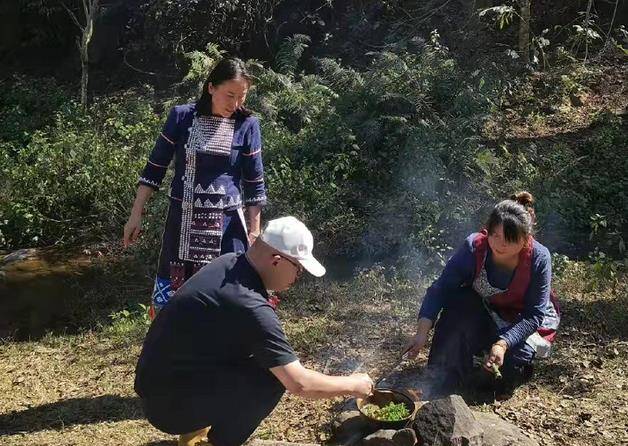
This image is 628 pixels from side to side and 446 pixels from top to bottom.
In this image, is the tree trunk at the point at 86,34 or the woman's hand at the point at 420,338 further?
the tree trunk at the point at 86,34

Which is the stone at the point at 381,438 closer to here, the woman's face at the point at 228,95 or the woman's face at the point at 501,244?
the woman's face at the point at 501,244

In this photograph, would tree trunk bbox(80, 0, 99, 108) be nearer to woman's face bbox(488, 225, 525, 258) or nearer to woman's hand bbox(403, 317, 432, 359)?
woman's hand bbox(403, 317, 432, 359)

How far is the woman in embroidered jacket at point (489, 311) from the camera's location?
4.00 m

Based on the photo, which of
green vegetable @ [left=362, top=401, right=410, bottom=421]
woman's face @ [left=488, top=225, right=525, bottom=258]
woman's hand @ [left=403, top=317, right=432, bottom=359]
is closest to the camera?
green vegetable @ [left=362, top=401, right=410, bottom=421]

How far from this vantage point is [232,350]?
288cm

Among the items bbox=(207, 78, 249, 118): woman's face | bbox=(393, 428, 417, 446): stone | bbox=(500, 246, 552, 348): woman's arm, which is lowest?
bbox=(393, 428, 417, 446): stone

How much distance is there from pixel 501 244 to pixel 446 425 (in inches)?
40.6

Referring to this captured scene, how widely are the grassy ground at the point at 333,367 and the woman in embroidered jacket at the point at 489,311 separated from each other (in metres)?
0.26

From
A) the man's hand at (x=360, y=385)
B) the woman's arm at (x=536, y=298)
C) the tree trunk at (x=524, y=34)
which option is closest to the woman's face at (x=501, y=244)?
the woman's arm at (x=536, y=298)

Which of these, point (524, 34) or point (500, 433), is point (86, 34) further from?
point (500, 433)

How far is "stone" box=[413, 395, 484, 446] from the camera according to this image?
329 cm

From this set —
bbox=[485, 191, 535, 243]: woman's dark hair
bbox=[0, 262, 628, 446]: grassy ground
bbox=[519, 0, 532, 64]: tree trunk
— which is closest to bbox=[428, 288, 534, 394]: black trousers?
bbox=[0, 262, 628, 446]: grassy ground

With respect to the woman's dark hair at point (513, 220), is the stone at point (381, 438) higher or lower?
lower

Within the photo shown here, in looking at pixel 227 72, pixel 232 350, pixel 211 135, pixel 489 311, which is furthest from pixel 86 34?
pixel 232 350
